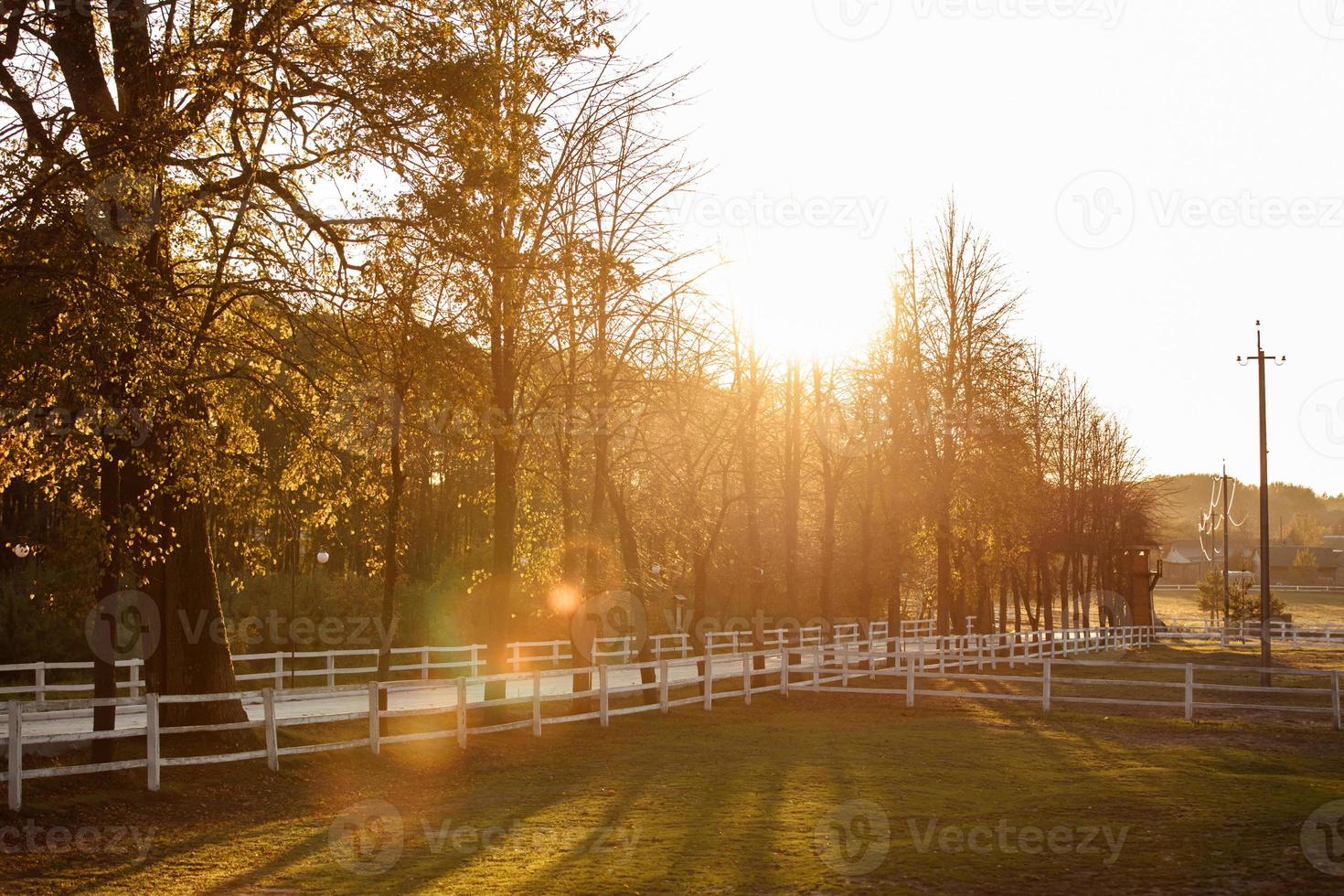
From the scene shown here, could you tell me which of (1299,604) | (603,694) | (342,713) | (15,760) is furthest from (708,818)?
(1299,604)

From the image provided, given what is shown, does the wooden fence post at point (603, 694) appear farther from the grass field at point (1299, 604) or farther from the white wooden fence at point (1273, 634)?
the grass field at point (1299, 604)

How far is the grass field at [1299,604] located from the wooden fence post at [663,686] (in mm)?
87126

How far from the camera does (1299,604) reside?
129500mm

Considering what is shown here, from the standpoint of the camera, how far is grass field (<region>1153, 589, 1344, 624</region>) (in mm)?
110519

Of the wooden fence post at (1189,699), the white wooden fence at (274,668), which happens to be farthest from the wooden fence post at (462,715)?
the wooden fence post at (1189,699)

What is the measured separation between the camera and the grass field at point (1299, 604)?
111m

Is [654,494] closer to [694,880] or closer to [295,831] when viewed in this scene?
[295,831]

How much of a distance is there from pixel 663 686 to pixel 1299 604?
12314 cm

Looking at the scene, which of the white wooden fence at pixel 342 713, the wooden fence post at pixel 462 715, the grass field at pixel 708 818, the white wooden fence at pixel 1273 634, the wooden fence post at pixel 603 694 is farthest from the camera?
the white wooden fence at pixel 1273 634

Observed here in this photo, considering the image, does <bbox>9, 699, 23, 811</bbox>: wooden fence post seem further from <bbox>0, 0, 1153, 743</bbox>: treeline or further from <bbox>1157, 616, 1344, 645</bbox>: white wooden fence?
<bbox>1157, 616, 1344, 645</bbox>: white wooden fence

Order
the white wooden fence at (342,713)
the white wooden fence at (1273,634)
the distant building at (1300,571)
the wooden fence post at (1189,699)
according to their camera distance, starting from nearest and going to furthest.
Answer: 1. the white wooden fence at (342,713)
2. the wooden fence post at (1189,699)
3. the white wooden fence at (1273,634)
4. the distant building at (1300,571)

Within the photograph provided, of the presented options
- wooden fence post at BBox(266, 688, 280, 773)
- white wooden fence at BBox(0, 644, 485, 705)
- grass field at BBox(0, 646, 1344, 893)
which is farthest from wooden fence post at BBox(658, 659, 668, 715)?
wooden fence post at BBox(266, 688, 280, 773)

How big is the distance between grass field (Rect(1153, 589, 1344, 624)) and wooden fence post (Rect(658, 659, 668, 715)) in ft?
286

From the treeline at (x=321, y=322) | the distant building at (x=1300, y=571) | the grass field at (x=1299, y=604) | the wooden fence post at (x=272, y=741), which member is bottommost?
the grass field at (x=1299, y=604)
